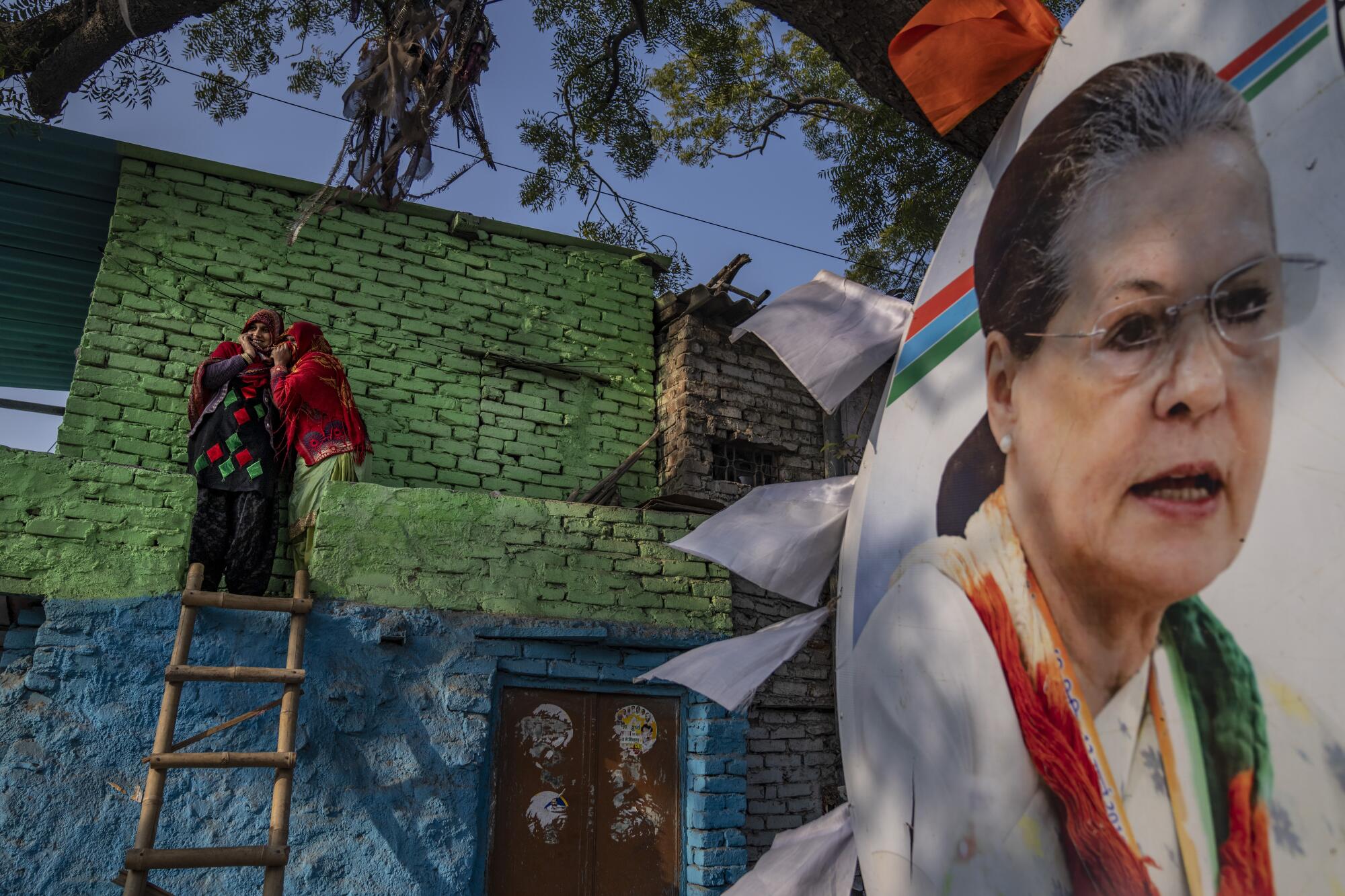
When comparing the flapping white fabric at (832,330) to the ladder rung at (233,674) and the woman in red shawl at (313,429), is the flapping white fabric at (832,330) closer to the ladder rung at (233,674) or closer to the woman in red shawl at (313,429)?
the ladder rung at (233,674)

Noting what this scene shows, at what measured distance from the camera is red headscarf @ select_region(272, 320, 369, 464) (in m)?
4.89

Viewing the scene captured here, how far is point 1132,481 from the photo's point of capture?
4.91 ft

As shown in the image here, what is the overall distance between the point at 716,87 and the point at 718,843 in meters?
4.12

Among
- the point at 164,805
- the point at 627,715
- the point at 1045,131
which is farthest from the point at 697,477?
the point at 1045,131

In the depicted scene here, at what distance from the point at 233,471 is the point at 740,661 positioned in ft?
10.5

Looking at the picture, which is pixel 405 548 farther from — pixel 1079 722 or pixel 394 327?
pixel 1079 722

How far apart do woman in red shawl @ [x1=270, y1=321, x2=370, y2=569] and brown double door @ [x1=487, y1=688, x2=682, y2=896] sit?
1262mm

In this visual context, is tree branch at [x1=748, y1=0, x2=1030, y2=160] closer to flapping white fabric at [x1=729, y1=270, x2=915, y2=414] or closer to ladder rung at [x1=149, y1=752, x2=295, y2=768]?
flapping white fabric at [x1=729, y1=270, x2=915, y2=414]

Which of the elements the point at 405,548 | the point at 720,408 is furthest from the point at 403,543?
the point at 720,408

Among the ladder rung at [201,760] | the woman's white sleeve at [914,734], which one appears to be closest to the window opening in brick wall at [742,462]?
the ladder rung at [201,760]

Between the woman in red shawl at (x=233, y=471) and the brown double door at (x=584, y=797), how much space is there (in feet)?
4.29

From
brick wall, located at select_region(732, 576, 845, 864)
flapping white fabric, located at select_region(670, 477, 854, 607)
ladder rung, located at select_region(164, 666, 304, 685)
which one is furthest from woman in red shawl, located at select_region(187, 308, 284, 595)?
flapping white fabric, located at select_region(670, 477, 854, 607)

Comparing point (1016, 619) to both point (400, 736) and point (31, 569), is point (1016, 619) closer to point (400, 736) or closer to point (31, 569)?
point (400, 736)

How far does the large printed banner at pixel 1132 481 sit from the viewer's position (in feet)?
4.03
